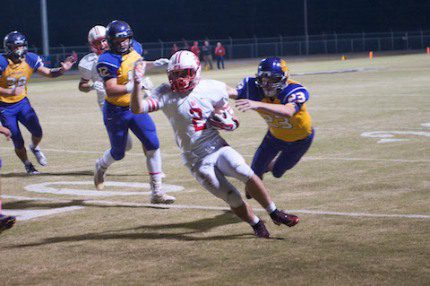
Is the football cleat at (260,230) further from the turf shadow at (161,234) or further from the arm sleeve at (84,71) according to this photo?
the arm sleeve at (84,71)

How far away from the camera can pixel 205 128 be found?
6863 millimetres

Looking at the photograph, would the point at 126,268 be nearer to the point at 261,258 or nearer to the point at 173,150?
the point at 261,258

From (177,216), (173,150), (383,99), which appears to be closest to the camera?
(177,216)

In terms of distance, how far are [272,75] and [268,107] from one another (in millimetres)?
583

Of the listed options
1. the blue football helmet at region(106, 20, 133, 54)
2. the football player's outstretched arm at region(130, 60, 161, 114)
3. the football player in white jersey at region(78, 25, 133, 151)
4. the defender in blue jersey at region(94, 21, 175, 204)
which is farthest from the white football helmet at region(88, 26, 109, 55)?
the football player's outstretched arm at region(130, 60, 161, 114)

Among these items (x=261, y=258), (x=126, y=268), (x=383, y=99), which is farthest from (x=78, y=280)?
(x=383, y=99)

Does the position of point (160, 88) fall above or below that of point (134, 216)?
above

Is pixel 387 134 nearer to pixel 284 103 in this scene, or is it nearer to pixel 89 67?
pixel 89 67

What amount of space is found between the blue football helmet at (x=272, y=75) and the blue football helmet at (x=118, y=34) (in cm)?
179

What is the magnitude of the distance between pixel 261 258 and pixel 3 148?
29.5 ft

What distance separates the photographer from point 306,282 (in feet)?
17.6

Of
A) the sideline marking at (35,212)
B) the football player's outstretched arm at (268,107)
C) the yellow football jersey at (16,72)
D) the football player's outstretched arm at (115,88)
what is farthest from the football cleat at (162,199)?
the yellow football jersey at (16,72)

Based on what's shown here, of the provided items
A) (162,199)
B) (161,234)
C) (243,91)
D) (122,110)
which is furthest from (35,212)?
(243,91)

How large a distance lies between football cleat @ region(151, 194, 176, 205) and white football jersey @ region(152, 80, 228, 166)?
5.07 ft
